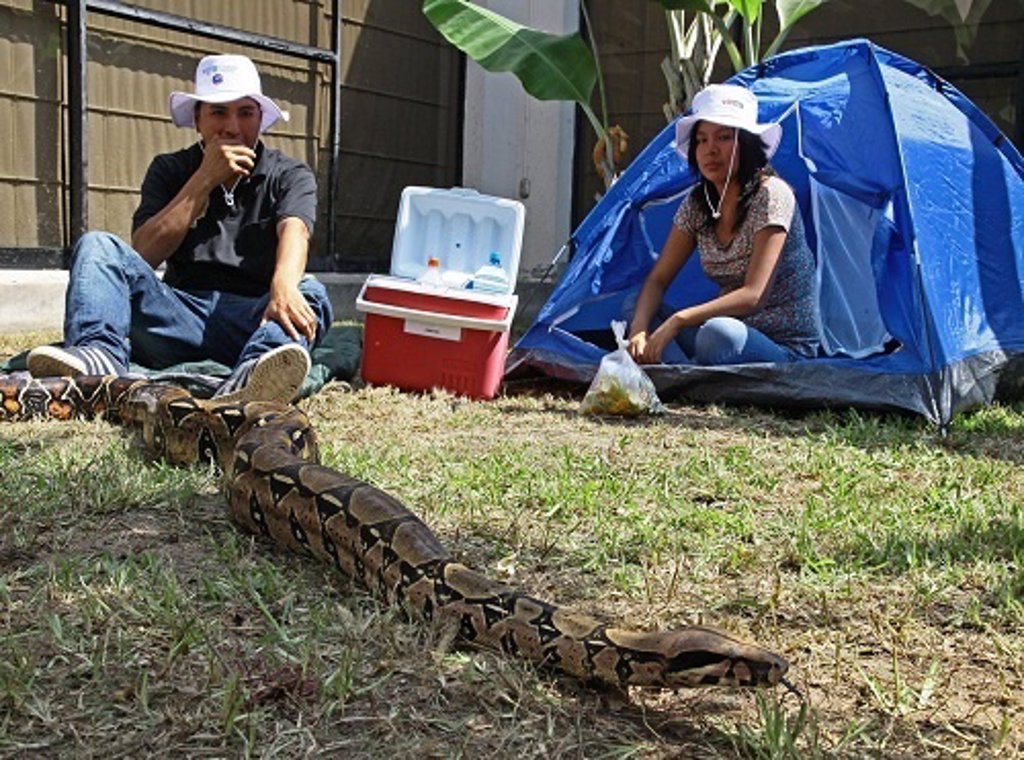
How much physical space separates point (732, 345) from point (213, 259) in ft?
8.50

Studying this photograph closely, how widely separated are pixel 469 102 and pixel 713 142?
566 cm

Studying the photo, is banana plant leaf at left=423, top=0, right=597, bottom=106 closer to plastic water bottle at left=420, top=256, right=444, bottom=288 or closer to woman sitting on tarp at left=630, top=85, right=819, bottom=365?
woman sitting on tarp at left=630, top=85, right=819, bottom=365

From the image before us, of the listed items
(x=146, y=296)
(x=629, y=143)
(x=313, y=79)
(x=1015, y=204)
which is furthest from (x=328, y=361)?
(x=629, y=143)

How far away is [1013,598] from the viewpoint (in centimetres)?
280

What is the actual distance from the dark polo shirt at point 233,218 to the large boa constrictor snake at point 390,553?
1481 mm

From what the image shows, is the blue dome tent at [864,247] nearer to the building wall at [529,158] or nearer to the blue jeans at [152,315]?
the blue jeans at [152,315]

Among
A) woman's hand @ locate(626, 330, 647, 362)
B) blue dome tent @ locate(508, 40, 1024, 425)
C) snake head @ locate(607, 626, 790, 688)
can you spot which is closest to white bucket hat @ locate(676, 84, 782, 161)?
blue dome tent @ locate(508, 40, 1024, 425)

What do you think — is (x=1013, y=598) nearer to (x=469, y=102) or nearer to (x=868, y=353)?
(x=868, y=353)

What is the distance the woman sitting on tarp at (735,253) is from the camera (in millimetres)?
5707

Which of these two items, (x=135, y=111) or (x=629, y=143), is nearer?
(x=135, y=111)

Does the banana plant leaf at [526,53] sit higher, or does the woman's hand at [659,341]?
the banana plant leaf at [526,53]

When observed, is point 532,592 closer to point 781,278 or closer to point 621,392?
point 621,392

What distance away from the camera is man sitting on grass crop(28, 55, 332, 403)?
520 centimetres

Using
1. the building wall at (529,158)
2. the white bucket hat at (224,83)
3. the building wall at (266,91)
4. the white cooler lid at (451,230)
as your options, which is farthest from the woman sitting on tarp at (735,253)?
the building wall at (529,158)
